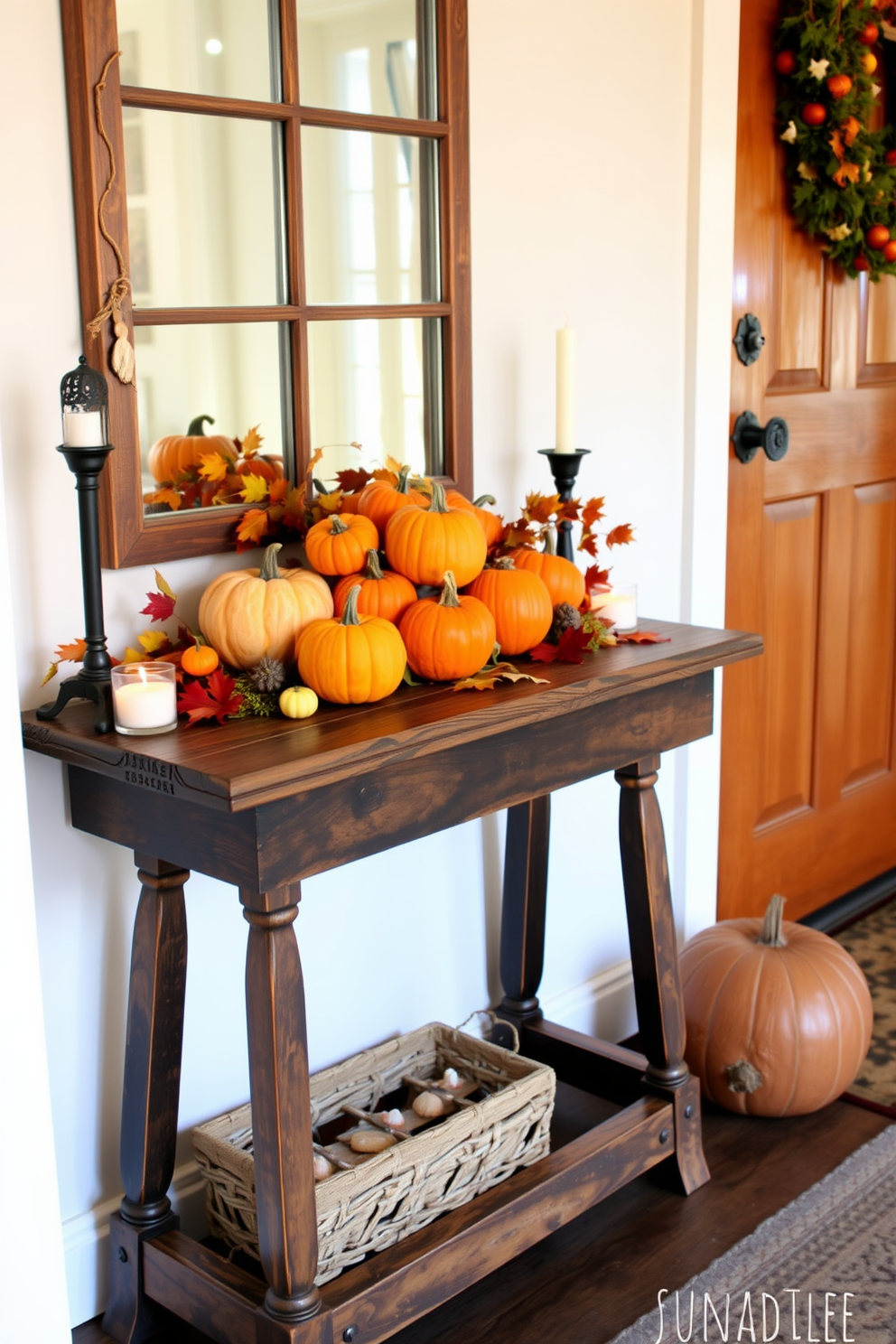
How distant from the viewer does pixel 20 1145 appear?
1.27 meters

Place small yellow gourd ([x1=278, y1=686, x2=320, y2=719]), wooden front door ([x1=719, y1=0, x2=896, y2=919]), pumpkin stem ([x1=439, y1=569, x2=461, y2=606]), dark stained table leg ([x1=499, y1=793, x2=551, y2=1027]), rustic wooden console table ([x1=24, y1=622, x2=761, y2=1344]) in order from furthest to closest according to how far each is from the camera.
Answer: wooden front door ([x1=719, y1=0, x2=896, y2=919]), dark stained table leg ([x1=499, y1=793, x2=551, y2=1027]), pumpkin stem ([x1=439, y1=569, x2=461, y2=606]), small yellow gourd ([x1=278, y1=686, x2=320, y2=719]), rustic wooden console table ([x1=24, y1=622, x2=761, y2=1344])

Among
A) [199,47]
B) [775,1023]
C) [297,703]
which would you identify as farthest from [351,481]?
[775,1023]

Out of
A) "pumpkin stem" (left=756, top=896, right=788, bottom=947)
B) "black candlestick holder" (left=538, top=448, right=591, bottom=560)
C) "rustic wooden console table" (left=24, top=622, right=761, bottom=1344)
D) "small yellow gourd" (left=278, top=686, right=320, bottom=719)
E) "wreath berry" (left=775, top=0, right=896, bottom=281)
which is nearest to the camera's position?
"rustic wooden console table" (left=24, top=622, right=761, bottom=1344)

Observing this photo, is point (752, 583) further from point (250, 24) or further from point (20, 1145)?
point (20, 1145)

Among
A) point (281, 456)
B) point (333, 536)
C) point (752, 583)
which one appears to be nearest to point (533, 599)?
point (333, 536)

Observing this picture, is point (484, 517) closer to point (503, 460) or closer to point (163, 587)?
point (503, 460)

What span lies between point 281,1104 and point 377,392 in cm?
97

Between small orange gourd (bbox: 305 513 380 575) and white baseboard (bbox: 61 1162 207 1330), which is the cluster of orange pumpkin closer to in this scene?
small orange gourd (bbox: 305 513 380 575)

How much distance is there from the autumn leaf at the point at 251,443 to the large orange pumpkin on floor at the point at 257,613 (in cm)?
21

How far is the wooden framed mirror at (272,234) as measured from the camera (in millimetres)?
1552

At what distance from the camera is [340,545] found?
1670 mm

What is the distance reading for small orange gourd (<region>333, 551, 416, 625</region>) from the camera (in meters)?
1.64

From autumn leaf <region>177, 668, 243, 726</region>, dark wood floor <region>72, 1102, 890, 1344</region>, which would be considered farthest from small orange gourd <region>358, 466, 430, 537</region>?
dark wood floor <region>72, 1102, 890, 1344</region>

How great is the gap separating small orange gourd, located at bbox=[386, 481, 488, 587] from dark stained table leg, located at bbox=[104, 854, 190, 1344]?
469 millimetres
